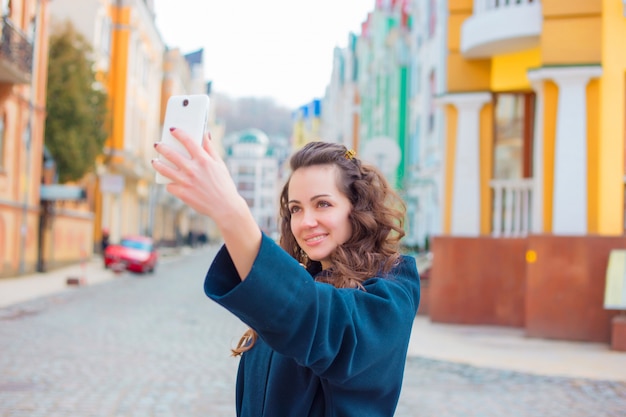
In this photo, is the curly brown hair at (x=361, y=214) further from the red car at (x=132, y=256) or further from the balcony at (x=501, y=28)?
the red car at (x=132, y=256)

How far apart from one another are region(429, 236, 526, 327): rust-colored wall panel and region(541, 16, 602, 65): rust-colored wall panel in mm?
2969

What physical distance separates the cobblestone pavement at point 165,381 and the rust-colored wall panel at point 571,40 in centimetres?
Answer: 565

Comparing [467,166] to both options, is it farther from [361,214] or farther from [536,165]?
[361,214]

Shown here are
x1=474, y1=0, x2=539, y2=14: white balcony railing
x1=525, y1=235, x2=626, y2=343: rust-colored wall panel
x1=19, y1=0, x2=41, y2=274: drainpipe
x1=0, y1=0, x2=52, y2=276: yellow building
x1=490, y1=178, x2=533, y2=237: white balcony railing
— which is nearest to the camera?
x1=525, y1=235, x2=626, y2=343: rust-colored wall panel

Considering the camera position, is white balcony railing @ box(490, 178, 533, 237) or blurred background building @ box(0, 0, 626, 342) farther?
white balcony railing @ box(490, 178, 533, 237)

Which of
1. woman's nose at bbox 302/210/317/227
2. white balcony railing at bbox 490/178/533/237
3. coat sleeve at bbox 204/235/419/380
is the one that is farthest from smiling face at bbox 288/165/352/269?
white balcony railing at bbox 490/178/533/237

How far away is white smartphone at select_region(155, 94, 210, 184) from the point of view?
150 centimetres

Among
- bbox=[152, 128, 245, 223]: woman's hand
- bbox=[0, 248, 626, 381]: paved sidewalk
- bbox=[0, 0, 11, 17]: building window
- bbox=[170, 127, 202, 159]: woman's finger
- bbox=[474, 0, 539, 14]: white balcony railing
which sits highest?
bbox=[0, 0, 11, 17]: building window

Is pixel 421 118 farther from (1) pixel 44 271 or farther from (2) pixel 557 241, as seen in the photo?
(2) pixel 557 241

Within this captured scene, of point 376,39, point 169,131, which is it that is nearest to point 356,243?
point 169,131

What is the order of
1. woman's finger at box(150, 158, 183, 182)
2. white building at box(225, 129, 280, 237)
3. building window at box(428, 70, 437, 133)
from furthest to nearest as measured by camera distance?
1. white building at box(225, 129, 280, 237)
2. building window at box(428, 70, 437, 133)
3. woman's finger at box(150, 158, 183, 182)

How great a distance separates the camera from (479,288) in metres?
14.0

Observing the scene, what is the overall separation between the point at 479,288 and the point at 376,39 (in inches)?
1131

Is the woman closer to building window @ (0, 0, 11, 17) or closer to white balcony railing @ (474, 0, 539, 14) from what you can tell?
white balcony railing @ (474, 0, 539, 14)
